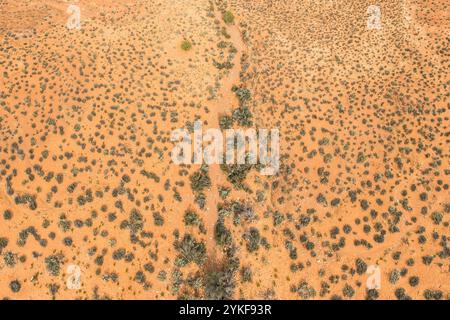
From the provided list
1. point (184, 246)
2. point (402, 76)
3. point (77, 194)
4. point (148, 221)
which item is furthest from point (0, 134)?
point (402, 76)

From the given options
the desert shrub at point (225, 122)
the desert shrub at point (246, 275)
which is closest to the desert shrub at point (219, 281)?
the desert shrub at point (246, 275)

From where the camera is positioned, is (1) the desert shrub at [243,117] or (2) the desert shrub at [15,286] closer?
(2) the desert shrub at [15,286]

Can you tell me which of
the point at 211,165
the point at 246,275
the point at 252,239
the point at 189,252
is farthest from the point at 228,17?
the point at 246,275

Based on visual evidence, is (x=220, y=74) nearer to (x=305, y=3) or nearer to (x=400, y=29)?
(x=305, y=3)

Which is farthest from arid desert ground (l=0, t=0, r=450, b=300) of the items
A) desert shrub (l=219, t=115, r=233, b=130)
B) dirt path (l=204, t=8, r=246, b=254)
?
desert shrub (l=219, t=115, r=233, b=130)

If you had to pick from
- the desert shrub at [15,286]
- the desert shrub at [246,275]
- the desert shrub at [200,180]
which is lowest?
the desert shrub at [15,286]

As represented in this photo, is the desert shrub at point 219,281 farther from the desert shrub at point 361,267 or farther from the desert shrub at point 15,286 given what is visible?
the desert shrub at point 15,286

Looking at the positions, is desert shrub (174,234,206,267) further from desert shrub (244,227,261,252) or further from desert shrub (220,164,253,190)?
desert shrub (220,164,253,190)
